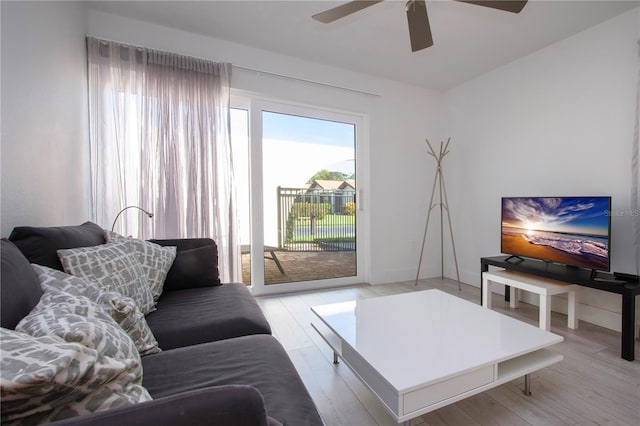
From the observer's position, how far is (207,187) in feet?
8.71

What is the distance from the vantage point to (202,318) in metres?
1.44

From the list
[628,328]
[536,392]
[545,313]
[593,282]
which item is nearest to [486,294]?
[545,313]

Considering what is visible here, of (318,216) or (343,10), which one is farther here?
(318,216)

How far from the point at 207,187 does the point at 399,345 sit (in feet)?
6.97

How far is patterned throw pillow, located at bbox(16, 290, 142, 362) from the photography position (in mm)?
667

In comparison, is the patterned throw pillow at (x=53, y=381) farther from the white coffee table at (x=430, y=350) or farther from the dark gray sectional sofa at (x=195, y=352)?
the white coffee table at (x=430, y=350)

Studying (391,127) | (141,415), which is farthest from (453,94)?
(141,415)

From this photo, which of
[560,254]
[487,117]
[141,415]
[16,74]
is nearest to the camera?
[141,415]

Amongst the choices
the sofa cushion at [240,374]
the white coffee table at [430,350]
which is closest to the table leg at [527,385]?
the white coffee table at [430,350]

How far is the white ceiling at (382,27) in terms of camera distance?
2.27 metres

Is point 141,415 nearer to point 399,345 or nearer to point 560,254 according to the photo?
point 399,345

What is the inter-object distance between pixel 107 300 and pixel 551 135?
12.0 feet

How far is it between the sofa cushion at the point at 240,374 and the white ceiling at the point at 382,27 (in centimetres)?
245

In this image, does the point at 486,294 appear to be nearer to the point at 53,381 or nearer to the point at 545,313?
the point at 545,313
